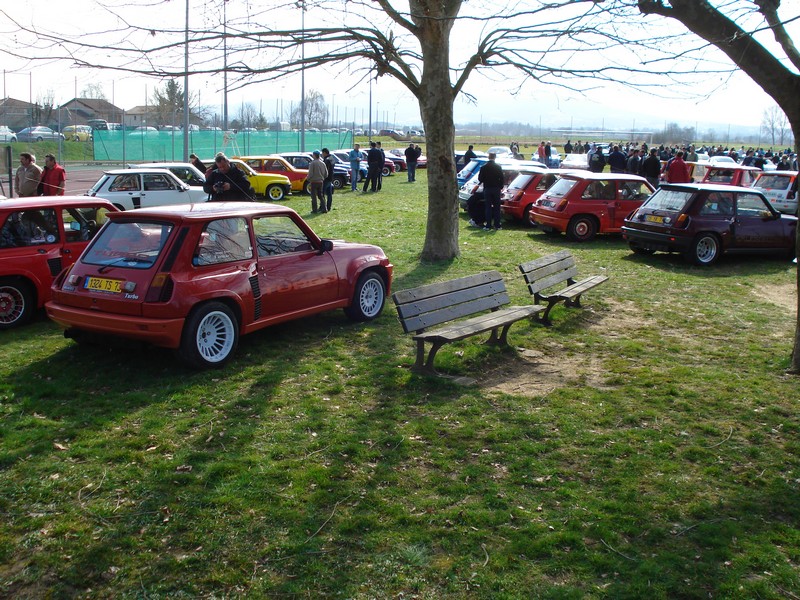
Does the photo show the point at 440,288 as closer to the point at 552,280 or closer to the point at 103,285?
the point at 552,280

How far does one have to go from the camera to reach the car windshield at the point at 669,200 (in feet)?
47.0

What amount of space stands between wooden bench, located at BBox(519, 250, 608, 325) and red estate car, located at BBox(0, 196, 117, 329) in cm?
544

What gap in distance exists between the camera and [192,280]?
22.8ft

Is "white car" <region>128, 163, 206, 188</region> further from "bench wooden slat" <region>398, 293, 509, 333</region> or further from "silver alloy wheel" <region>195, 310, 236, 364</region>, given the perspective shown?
"silver alloy wheel" <region>195, 310, 236, 364</region>

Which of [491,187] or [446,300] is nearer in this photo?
[446,300]

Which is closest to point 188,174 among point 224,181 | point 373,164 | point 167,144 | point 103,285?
point 224,181

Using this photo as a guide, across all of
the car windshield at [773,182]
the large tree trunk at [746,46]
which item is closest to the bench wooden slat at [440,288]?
the large tree trunk at [746,46]

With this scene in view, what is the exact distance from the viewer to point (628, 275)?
12.9m

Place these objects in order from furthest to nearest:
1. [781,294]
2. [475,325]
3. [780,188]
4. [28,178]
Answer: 1. [780,188]
2. [28,178]
3. [781,294]
4. [475,325]

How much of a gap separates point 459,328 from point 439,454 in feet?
7.22

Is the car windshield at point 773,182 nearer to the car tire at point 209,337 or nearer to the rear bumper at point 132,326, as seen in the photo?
the car tire at point 209,337

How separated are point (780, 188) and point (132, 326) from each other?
2002 cm

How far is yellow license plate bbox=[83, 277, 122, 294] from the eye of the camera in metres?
6.92

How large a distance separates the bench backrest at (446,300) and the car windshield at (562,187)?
28.4 ft
